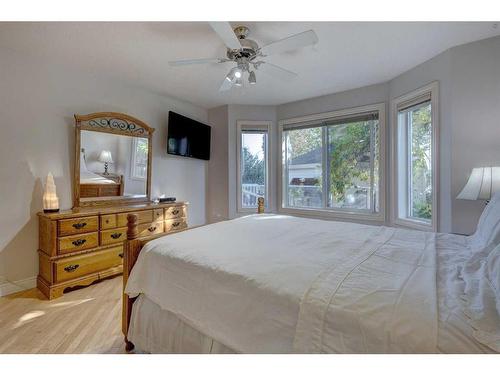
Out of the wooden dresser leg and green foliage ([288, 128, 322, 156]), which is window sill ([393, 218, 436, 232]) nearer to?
green foliage ([288, 128, 322, 156])

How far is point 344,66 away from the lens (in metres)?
2.60

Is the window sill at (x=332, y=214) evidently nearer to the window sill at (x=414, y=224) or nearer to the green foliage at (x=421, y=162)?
the window sill at (x=414, y=224)

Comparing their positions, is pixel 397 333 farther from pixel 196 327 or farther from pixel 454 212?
pixel 454 212

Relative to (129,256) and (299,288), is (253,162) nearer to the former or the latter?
(129,256)

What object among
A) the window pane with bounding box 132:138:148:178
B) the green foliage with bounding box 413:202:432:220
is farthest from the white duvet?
the window pane with bounding box 132:138:148:178

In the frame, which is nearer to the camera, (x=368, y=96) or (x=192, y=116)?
(x=368, y=96)

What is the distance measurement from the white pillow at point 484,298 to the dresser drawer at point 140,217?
9.17 ft

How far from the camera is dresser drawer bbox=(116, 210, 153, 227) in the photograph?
8.63ft

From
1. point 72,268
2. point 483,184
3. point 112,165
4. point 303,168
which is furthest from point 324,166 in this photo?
point 72,268

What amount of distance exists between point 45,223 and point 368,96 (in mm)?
3947

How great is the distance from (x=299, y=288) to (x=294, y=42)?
1.55 meters

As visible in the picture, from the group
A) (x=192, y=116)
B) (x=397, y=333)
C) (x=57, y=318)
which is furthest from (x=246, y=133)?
(x=397, y=333)

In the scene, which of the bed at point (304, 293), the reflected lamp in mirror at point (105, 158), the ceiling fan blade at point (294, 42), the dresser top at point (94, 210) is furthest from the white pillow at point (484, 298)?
the reflected lamp in mirror at point (105, 158)

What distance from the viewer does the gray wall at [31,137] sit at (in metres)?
2.22
